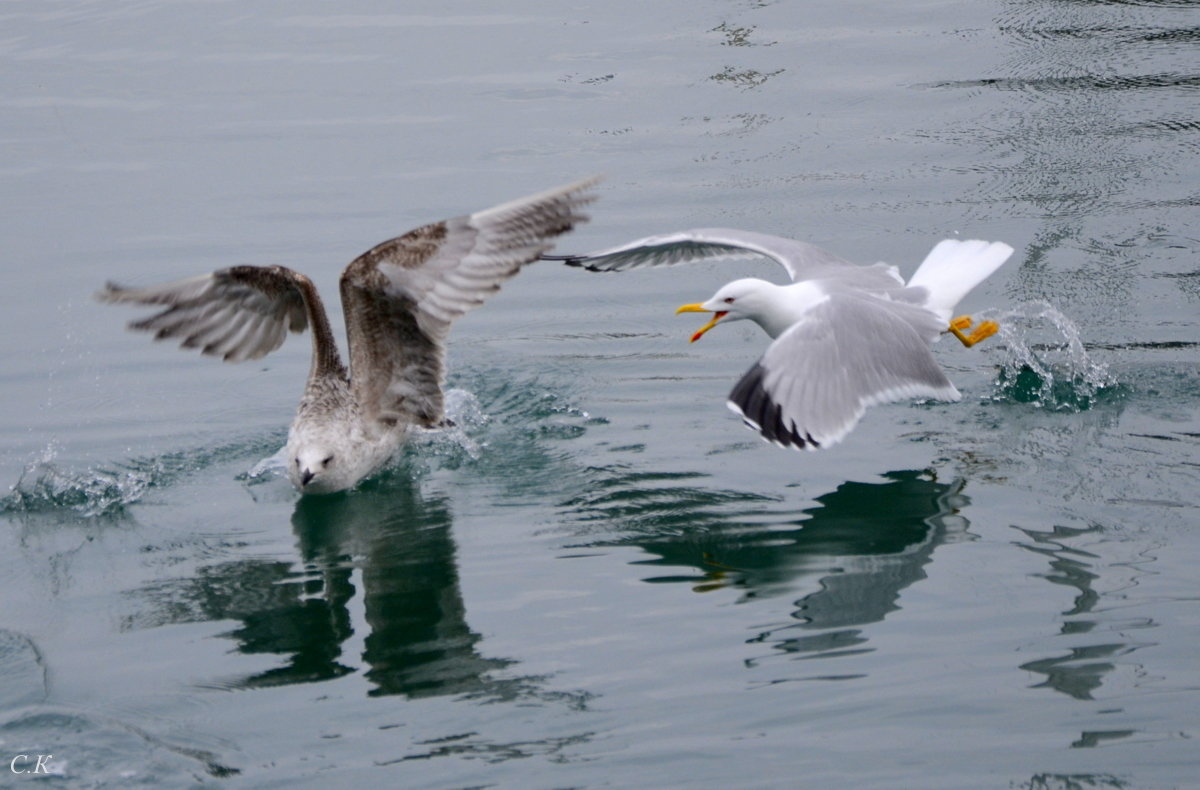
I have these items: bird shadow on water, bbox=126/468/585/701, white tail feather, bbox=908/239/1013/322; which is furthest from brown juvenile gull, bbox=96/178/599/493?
white tail feather, bbox=908/239/1013/322

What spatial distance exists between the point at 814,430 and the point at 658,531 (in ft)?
2.60

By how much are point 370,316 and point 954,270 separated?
9.96ft

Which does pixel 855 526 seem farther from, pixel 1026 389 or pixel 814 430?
pixel 1026 389

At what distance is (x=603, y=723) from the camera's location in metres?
5.26

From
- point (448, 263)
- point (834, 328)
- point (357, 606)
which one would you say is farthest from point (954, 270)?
point (357, 606)

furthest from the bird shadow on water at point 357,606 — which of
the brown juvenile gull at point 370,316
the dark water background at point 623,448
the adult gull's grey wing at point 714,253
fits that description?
the adult gull's grey wing at point 714,253

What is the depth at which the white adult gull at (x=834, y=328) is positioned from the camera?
6.92 metres

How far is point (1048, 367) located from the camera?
8.33 m

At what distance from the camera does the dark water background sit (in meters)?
5.27

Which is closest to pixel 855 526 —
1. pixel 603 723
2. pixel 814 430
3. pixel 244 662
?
pixel 814 430

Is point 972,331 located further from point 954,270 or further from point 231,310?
point 231,310

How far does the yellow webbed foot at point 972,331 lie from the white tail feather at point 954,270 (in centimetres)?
12

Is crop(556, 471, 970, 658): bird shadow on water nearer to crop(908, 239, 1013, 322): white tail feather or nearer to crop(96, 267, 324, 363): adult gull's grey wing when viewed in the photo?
crop(908, 239, 1013, 322): white tail feather

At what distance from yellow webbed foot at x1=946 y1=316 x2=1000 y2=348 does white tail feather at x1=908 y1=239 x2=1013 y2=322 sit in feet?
0.41
